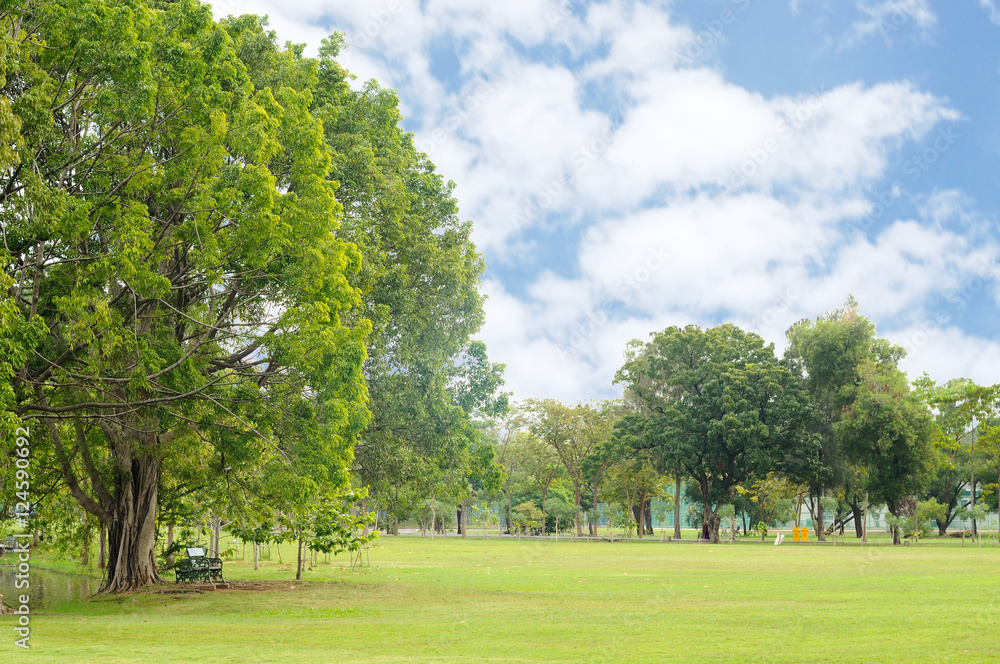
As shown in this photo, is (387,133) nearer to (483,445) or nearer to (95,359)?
(483,445)

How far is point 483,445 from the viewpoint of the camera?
99.5 ft

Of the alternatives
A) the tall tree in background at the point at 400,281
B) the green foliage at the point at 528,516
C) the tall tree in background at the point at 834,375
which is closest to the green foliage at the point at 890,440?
the tall tree in background at the point at 834,375

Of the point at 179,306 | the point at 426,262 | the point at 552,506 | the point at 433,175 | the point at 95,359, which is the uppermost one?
the point at 433,175

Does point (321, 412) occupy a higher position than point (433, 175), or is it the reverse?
point (433, 175)

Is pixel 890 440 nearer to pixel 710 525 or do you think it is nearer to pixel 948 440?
pixel 948 440

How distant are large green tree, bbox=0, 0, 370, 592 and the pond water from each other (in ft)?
8.85

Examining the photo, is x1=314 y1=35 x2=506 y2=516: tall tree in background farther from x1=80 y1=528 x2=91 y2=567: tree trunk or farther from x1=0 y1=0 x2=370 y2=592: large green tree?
x1=80 y1=528 x2=91 y2=567: tree trunk

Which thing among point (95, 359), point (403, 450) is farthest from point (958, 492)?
point (95, 359)

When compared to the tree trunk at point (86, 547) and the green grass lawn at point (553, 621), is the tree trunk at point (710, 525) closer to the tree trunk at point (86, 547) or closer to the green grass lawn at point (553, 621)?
the green grass lawn at point (553, 621)

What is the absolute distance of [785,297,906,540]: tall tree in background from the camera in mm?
57938

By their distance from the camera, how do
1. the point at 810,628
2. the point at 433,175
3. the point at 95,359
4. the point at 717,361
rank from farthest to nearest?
the point at 717,361 → the point at 433,175 → the point at 95,359 → the point at 810,628

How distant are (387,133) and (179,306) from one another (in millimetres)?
9522

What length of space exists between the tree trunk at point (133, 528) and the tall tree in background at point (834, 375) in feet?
150

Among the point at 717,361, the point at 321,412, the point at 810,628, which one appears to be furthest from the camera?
the point at 717,361
